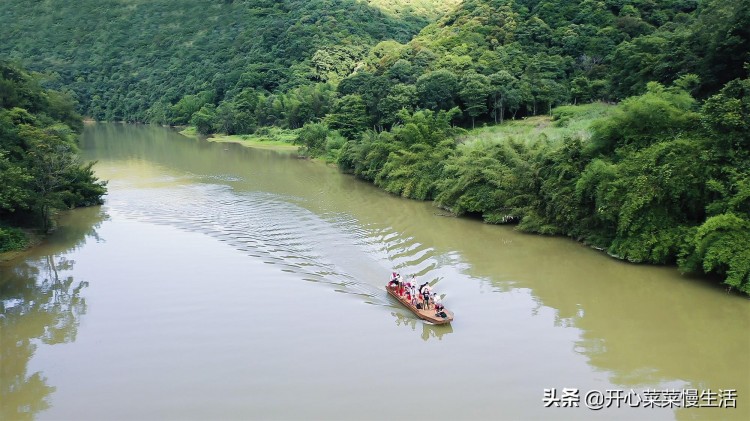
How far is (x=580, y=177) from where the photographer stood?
22.9 meters

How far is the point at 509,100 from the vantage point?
145 feet

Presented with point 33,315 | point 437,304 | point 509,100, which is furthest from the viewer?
point 509,100

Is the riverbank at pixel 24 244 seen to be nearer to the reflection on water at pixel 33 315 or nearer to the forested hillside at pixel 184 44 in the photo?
the reflection on water at pixel 33 315

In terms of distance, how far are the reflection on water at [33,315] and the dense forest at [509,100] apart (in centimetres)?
1762

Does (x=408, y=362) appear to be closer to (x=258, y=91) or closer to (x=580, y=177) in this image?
(x=580, y=177)

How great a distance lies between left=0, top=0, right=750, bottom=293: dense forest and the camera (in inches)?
771

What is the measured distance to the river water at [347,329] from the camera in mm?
12156

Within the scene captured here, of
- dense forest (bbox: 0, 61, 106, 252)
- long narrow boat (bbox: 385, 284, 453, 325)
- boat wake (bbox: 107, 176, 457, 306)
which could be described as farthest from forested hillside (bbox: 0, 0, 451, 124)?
long narrow boat (bbox: 385, 284, 453, 325)

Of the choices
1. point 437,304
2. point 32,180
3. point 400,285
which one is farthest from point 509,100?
point 32,180

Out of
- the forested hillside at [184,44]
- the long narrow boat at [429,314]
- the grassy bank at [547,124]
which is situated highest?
the forested hillside at [184,44]

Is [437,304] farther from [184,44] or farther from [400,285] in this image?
[184,44]

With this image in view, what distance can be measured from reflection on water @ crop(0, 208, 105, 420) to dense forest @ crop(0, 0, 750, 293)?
17619mm

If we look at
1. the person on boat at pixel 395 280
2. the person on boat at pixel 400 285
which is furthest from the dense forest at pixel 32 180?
the person on boat at pixel 400 285

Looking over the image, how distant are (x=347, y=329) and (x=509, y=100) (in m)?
32.9
